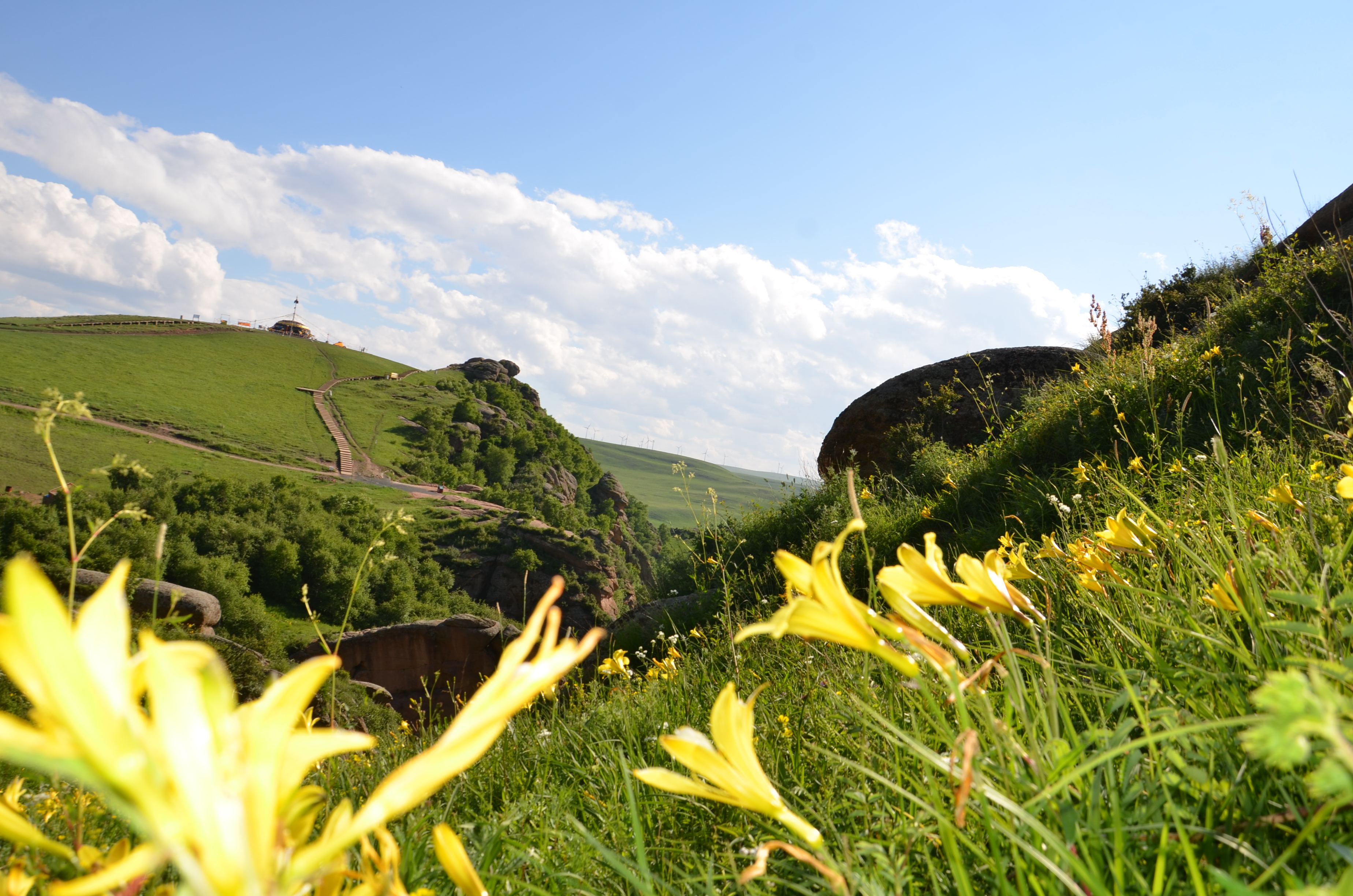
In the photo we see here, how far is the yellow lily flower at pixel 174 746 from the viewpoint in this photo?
28 centimetres

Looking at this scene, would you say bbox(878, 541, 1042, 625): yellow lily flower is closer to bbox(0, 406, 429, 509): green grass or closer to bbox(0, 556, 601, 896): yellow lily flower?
bbox(0, 556, 601, 896): yellow lily flower

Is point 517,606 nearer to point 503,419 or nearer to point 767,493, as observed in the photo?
point 503,419

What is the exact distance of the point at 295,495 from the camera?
49594 mm

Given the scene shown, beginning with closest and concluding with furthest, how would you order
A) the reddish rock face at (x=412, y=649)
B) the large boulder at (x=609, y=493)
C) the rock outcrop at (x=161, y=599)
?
1. the rock outcrop at (x=161, y=599)
2. the reddish rock face at (x=412, y=649)
3. the large boulder at (x=609, y=493)

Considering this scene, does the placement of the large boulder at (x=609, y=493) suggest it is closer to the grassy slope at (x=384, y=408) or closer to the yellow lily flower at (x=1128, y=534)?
the grassy slope at (x=384, y=408)

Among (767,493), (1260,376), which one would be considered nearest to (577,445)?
(767,493)

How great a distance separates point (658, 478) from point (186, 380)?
10120cm

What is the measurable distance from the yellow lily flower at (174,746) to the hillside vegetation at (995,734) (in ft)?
0.26

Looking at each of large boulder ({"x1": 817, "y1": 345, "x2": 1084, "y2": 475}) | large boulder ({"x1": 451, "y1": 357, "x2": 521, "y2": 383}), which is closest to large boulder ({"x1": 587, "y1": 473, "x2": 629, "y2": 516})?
large boulder ({"x1": 451, "y1": 357, "x2": 521, "y2": 383})

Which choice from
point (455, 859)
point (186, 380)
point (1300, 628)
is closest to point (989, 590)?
point (1300, 628)

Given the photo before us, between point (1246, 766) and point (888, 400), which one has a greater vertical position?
point (888, 400)

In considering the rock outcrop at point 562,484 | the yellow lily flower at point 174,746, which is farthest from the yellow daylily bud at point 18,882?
the rock outcrop at point 562,484

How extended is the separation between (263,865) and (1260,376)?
6602 millimetres

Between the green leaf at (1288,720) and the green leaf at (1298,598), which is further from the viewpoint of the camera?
the green leaf at (1298,598)
